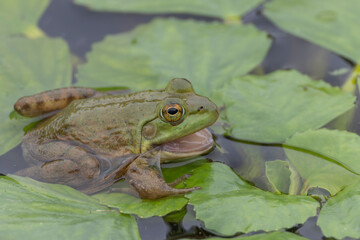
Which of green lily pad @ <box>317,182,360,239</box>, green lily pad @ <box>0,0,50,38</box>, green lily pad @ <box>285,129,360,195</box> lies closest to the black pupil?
green lily pad @ <box>285,129,360,195</box>

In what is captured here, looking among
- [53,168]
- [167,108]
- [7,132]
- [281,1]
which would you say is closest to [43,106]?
[7,132]

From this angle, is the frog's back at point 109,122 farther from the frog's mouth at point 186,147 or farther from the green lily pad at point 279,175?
the green lily pad at point 279,175

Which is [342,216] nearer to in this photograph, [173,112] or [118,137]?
[173,112]

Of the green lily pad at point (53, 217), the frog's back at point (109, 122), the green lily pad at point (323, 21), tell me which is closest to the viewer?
A: the green lily pad at point (53, 217)

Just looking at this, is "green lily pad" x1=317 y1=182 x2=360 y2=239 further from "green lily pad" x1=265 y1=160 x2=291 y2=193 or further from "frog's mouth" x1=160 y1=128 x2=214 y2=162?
"frog's mouth" x1=160 y1=128 x2=214 y2=162

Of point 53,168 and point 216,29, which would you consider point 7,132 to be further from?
point 216,29

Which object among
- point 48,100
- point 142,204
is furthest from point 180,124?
point 48,100

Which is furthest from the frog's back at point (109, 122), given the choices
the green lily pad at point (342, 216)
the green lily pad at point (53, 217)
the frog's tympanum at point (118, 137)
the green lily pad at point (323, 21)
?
the green lily pad at point (323, 21)
